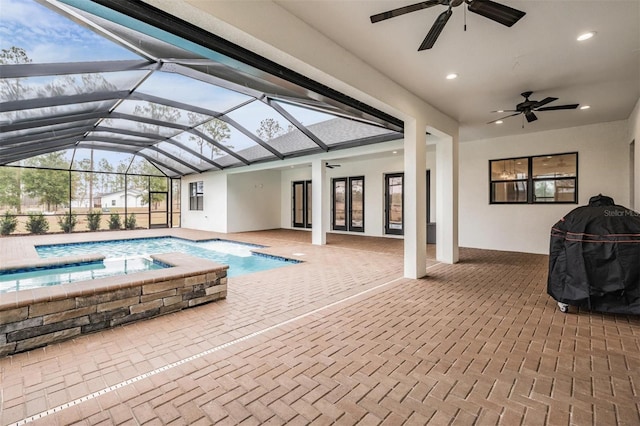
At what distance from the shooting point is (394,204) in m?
10.7

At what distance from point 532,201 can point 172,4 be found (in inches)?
336

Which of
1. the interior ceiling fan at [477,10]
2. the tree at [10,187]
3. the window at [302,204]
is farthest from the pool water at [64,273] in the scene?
the tree at [10,187]

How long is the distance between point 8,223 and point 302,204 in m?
11.3

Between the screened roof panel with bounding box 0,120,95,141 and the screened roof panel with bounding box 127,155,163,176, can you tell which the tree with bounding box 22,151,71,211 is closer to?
the screened roof panel with bounding box 127,155,163,176

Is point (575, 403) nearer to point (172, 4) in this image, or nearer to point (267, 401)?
point (267, 401)

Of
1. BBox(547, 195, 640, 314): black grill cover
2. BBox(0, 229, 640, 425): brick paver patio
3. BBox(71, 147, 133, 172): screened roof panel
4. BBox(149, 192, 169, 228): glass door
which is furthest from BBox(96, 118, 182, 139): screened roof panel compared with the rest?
BBox(547, 195, 640, 314): black grill cover

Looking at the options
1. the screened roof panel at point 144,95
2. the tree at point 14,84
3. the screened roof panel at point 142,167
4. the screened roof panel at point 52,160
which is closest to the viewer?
the screened roof panel at point 144,95

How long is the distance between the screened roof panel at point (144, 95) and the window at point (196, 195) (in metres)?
Answer: 3.48

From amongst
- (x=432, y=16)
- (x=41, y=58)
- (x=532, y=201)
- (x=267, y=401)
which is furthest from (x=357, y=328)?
(x=532, y=201)

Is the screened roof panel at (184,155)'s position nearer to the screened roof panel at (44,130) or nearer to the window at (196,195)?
the window at (196,195)

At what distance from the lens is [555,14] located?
114 inches

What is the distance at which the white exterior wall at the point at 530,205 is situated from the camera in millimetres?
6629

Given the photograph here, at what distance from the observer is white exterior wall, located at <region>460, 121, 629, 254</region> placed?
21.7ft

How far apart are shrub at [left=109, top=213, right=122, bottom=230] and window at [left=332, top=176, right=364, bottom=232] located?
9.78 m
